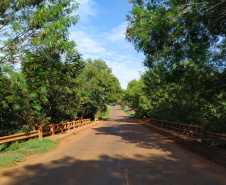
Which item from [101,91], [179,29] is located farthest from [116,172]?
[101,91]

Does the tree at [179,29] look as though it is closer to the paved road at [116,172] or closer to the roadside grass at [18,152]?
the paved road at [116,172]

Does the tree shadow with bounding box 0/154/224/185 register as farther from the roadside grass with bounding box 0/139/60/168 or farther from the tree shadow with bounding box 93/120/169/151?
the tree shadow with bounding box 93/120/169/151

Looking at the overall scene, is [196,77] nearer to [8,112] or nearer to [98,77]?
[8,112]

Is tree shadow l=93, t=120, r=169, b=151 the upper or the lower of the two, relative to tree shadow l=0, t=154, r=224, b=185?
lower

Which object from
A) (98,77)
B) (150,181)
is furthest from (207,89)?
(98,77)

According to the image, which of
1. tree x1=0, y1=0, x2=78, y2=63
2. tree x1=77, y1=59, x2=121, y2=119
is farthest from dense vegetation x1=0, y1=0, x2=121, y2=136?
tree x1=77, y1=59, x2=121, y2=119

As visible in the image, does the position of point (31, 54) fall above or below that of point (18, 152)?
above

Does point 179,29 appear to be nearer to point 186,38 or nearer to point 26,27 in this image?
point 186,38

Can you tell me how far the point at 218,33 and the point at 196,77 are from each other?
2.24 metres

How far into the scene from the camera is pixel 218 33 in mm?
8055

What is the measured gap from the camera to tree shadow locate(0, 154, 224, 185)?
4.51m

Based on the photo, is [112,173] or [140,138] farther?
[140,138]

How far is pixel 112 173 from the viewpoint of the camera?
16.8 feet

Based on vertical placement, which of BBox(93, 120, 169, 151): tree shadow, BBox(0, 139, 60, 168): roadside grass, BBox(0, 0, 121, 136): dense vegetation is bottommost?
BBox(93, 120, 169, 151): tree shadow
